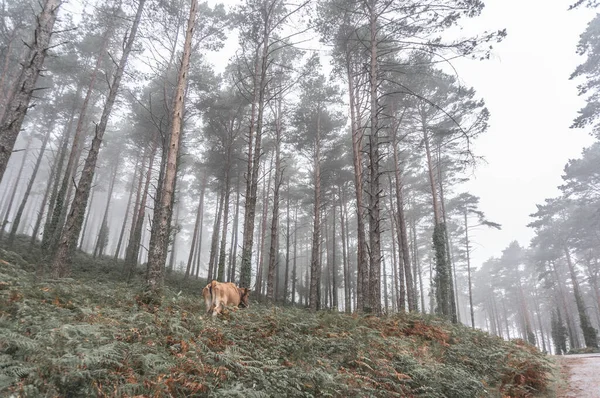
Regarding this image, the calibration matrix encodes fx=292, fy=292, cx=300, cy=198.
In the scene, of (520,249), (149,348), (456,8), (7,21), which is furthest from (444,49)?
(520,249)

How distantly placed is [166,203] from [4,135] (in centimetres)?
410

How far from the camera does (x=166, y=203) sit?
810 cm

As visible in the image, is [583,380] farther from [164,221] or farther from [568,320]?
[568,320]

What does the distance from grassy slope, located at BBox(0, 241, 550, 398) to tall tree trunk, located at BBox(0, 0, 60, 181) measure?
129 inches

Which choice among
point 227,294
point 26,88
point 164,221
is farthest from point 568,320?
point 26,88

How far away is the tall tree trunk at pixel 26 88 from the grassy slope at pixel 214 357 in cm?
327

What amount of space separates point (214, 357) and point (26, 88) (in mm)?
8526

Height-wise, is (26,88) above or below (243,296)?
above

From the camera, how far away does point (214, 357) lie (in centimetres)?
391

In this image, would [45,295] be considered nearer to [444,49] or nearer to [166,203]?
[166,203]

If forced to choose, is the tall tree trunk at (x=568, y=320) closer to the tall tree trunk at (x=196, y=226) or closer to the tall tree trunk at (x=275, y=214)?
the tall tree trunk at (x=275, y=214)

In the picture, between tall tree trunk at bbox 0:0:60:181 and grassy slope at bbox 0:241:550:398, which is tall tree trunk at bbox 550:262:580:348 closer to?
grassy slope at bbox 0:241:550:398

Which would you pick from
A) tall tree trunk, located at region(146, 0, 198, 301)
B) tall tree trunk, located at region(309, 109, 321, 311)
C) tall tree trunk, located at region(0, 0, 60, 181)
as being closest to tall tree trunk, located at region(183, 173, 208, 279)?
tall tree trunk, located at region(309, 109, 321, 311)

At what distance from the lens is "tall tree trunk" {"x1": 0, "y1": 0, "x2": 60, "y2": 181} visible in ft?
23.8
